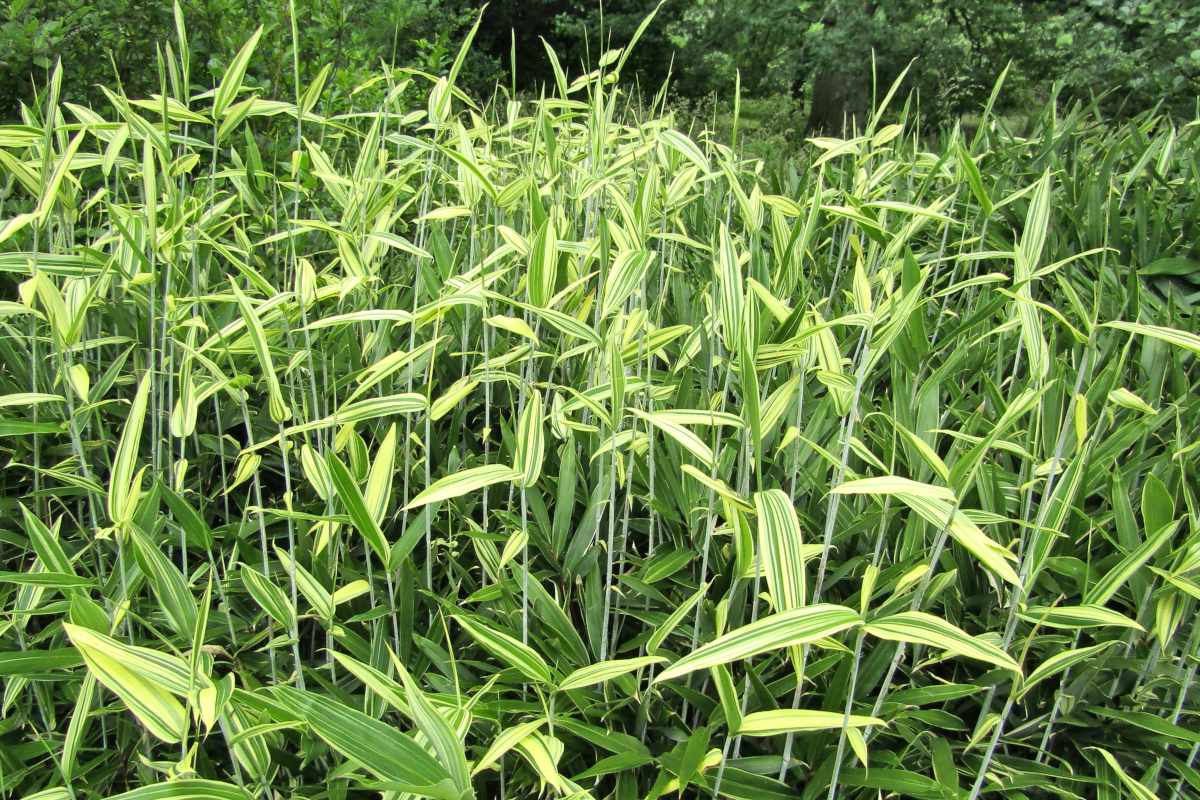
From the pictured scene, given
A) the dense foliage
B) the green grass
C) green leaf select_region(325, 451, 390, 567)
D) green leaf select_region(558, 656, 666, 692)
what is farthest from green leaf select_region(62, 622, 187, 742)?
the dense foliage

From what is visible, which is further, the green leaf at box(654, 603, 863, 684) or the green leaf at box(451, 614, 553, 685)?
the green leaf at box(451, 614, 553, 685)

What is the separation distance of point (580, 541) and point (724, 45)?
11.1 meters

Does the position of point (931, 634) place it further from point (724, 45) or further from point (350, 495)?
point (724, 45)

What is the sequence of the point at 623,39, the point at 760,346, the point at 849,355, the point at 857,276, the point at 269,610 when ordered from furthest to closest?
the point at 623,39
the point at 849,355
the point at 857,276
the point at 760,346
the point at 269,610

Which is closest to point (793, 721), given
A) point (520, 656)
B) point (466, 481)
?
point (520, 656)

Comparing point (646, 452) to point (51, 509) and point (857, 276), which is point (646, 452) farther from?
point (51, 509)

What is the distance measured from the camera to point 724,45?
11062 millimetres

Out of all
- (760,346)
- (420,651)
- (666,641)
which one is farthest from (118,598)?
(760,346)

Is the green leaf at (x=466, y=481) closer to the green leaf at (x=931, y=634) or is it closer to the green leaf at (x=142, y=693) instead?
the green leaf at (x=142, y=693)

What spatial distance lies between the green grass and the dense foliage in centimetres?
42

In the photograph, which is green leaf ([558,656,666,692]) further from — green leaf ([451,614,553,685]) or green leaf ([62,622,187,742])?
green leaf ([62,622,187,742])

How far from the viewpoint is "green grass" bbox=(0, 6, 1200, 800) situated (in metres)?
0.86

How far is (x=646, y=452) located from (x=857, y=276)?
41 cm

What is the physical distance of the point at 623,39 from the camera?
13148 millimetres
